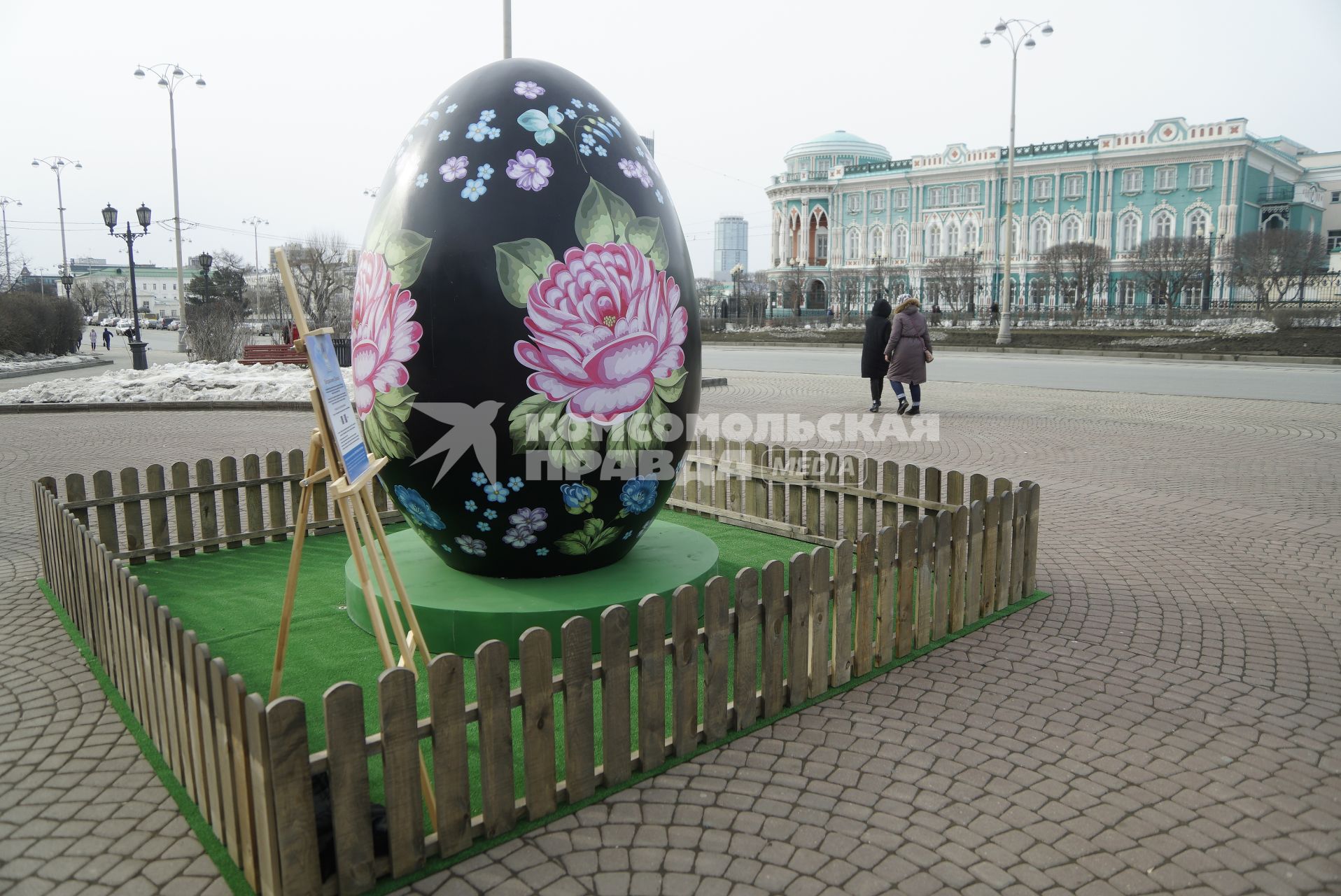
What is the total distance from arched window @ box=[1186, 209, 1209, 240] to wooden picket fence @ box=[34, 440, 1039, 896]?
240 feet

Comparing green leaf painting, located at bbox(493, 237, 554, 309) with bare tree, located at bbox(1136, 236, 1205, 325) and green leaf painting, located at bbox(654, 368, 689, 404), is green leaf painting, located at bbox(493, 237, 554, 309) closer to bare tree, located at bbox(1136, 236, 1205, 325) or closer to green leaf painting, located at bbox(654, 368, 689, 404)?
green leaf painting, located at bbox(654, 368, 689, 404)

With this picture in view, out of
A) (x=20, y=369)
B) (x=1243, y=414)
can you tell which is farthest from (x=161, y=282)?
(x=1243, y=414)

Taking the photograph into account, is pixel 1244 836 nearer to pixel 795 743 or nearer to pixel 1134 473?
pixel 795 743

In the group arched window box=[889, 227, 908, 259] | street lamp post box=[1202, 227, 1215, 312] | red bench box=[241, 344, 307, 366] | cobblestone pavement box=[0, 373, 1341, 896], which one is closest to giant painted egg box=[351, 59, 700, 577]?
cobblestone pavement box=[0, 373, 1341, 896]

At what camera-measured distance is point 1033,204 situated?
75188 millimetres

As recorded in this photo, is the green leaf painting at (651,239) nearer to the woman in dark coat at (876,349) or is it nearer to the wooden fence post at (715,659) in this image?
the wooden fence post at (715,659)

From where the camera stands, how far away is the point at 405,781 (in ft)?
10.6

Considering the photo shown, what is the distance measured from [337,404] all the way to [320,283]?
51522 millimetres

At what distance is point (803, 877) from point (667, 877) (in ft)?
1.53

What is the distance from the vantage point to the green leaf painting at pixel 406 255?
201 inches

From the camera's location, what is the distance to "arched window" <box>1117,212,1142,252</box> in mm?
70875

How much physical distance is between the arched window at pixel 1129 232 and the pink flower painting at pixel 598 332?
75142mm


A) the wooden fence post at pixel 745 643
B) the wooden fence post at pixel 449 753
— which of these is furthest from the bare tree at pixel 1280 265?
the wooden fence post at pixel 449 753

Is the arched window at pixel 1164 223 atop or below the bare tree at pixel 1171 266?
atop
